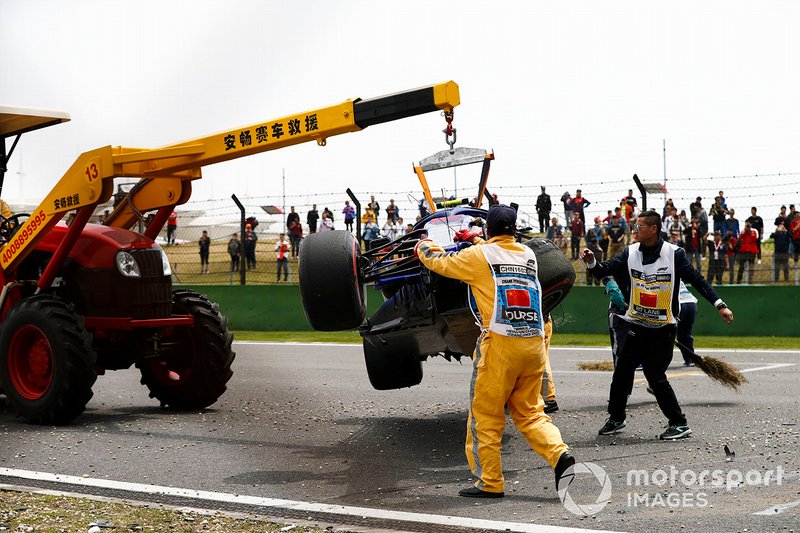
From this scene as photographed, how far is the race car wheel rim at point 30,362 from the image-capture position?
368 inches

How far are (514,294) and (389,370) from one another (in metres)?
2.51

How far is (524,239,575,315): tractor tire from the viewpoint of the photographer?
290 inches

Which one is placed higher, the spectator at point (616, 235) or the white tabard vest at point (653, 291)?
the white tabard vest at point (653, 291)

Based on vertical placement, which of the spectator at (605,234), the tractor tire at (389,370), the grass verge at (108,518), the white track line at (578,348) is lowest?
the white track line at (578,348)

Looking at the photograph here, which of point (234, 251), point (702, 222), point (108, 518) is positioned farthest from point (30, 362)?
point (702, 222)

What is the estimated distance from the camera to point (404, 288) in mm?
7980

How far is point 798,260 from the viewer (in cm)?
1783

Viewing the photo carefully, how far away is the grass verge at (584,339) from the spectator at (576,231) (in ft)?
5.14

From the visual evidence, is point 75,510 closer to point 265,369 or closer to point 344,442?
point 344,442

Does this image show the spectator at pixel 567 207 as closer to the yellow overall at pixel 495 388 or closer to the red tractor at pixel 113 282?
the red tractor at pixel 113 282

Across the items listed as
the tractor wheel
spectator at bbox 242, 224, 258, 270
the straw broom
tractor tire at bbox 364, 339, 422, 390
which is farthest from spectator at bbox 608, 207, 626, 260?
tractor tire at bbox 364, 339, 422, 390

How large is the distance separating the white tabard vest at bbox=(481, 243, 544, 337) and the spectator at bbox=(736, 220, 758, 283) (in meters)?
12.5

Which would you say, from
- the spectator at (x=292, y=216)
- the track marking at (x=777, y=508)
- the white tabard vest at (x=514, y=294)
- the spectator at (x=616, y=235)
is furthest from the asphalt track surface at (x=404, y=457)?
the spectator at (x=292, y=216)

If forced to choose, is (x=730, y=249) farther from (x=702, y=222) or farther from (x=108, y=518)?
(x=108, y=518)
